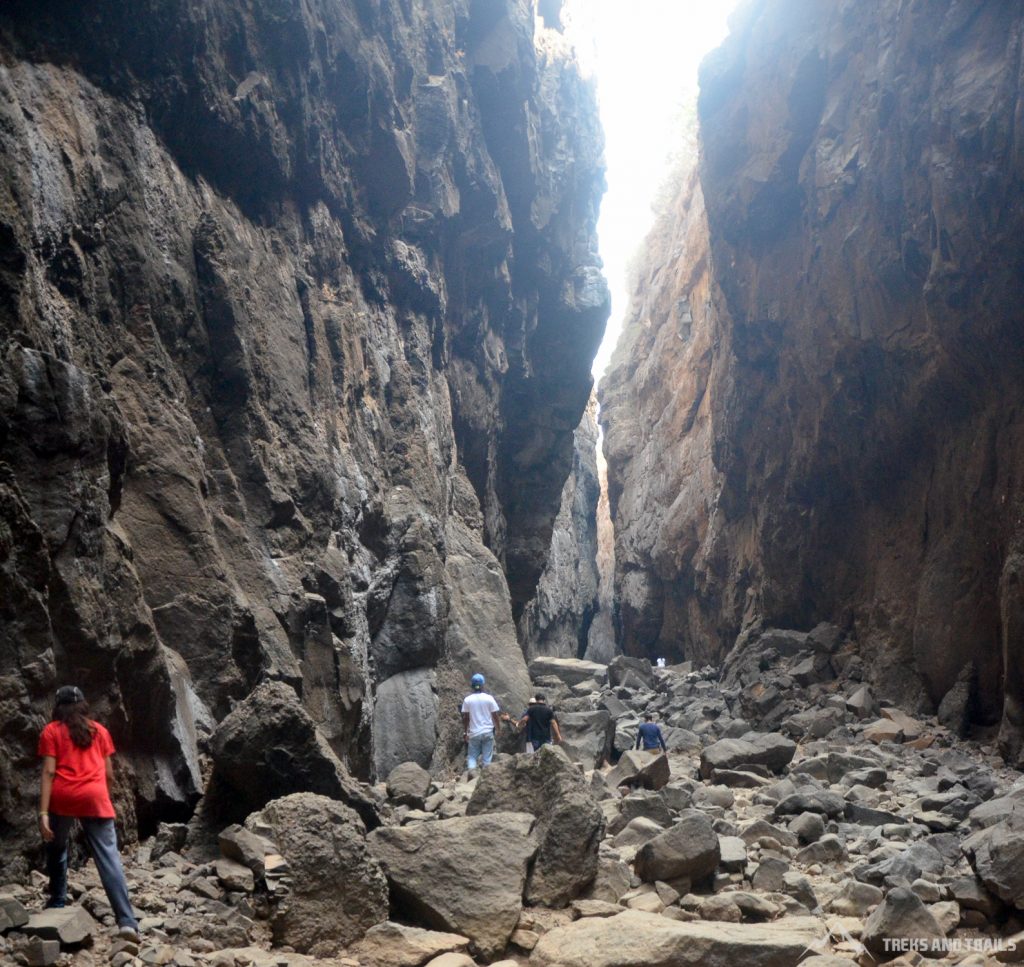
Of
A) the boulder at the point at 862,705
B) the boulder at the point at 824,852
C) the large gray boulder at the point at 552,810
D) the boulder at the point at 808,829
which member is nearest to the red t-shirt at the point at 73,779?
the large gray boulder at the point at 552,810

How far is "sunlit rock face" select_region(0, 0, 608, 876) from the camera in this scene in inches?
257

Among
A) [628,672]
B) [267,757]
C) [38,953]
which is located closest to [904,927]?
[267,757]

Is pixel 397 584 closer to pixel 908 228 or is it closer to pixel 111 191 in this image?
pixel 111 191

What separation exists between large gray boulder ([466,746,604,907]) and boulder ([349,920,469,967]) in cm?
122

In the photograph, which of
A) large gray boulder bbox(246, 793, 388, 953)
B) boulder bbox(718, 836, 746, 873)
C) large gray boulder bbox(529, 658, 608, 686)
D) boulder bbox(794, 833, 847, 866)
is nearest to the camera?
large gray boulder bbox(246, 793, 388, 953)

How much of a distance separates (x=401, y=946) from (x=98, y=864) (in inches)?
70.8

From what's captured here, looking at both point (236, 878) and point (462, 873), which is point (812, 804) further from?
point (236, 878)

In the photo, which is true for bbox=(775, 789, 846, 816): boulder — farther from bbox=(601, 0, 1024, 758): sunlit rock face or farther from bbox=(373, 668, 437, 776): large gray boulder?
bbox=(373, 668, 437, 776): large gray boulder

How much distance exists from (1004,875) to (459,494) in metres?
15.6

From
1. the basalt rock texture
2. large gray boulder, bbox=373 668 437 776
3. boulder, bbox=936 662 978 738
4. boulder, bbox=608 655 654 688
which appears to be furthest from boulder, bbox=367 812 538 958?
the basalt rock texture

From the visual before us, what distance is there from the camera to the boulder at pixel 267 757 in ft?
22.9

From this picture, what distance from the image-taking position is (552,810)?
7.48 metres

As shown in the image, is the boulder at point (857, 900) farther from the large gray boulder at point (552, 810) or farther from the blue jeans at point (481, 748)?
the blue jeans at point (481, 748)

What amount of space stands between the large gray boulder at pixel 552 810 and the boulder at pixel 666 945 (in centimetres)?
91
